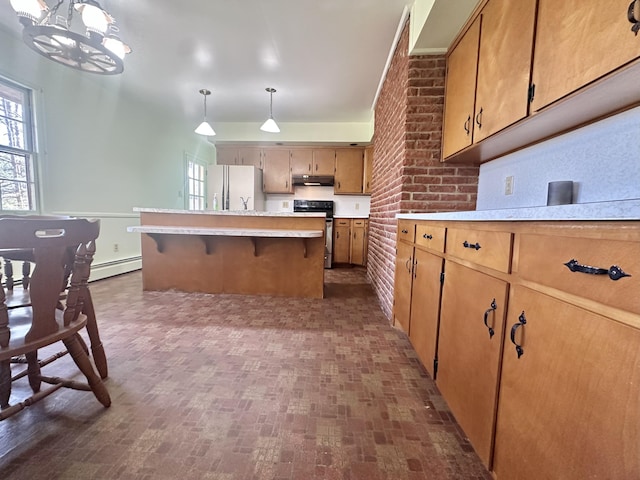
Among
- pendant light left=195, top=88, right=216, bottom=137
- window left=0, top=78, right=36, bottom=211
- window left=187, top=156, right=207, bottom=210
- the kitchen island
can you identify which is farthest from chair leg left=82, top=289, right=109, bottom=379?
window left=187, top=156, right=207, bottom=210

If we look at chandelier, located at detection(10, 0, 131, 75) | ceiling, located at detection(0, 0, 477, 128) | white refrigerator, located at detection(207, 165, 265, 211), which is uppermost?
ceiling, located at detection(0, 0, 477, 128)

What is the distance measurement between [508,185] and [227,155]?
4.95 metres

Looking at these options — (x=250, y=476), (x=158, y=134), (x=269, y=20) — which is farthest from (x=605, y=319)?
(x=158, y=134)

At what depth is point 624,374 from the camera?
0.51 meters

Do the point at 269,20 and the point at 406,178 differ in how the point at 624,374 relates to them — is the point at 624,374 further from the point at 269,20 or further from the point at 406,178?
the point at 269,20

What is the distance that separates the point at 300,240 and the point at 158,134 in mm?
3768

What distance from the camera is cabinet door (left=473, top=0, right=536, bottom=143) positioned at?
125 centimetres

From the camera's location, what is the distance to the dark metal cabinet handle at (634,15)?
2.56 feet

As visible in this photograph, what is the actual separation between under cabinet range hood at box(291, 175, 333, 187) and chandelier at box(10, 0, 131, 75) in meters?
3.45

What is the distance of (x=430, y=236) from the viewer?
1551 millimetres

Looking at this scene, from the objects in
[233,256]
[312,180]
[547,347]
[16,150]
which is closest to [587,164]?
[547,347]

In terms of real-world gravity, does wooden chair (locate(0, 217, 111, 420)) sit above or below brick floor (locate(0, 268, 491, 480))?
above

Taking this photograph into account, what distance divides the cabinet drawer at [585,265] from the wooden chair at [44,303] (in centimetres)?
159

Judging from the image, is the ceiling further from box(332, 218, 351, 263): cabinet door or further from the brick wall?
box(332, 218, 351, 263): cabinet door
